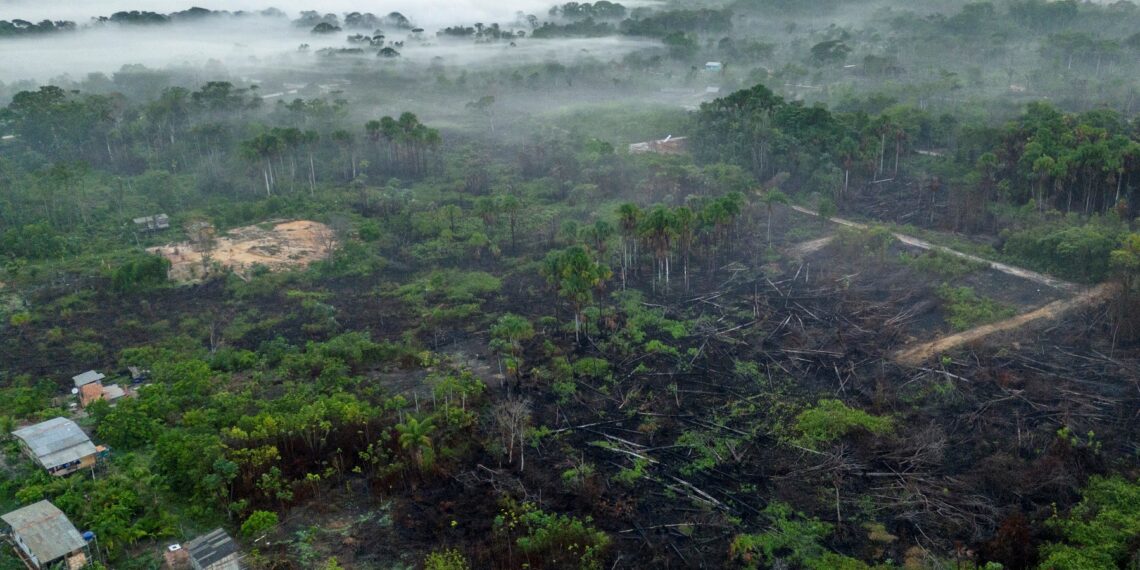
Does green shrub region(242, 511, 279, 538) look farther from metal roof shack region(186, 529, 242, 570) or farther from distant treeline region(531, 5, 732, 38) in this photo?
distant treeline region(531, 5, 732, 38)

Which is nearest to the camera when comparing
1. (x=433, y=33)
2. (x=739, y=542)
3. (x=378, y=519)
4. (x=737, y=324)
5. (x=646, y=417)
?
(x=739, y=542)

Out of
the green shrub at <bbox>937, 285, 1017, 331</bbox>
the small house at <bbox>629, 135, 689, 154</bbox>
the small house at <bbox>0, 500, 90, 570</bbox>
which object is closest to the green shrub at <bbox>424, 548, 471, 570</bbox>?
the small house at <bbox>0, 500, 90, 570</bbox>

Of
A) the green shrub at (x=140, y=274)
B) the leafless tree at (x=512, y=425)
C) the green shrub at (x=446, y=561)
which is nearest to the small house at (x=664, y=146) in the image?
the green shrub at (x=140, y=274)

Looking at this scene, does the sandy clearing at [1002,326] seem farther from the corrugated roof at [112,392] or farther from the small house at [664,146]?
the small house at [664,146]

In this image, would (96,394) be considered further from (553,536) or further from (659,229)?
(659,229)

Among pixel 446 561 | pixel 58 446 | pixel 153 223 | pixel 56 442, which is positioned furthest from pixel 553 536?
pixel 153 223

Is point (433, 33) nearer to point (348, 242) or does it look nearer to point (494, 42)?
point (494, 42)

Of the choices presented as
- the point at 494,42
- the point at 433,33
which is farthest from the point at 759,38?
the point at 433,33
